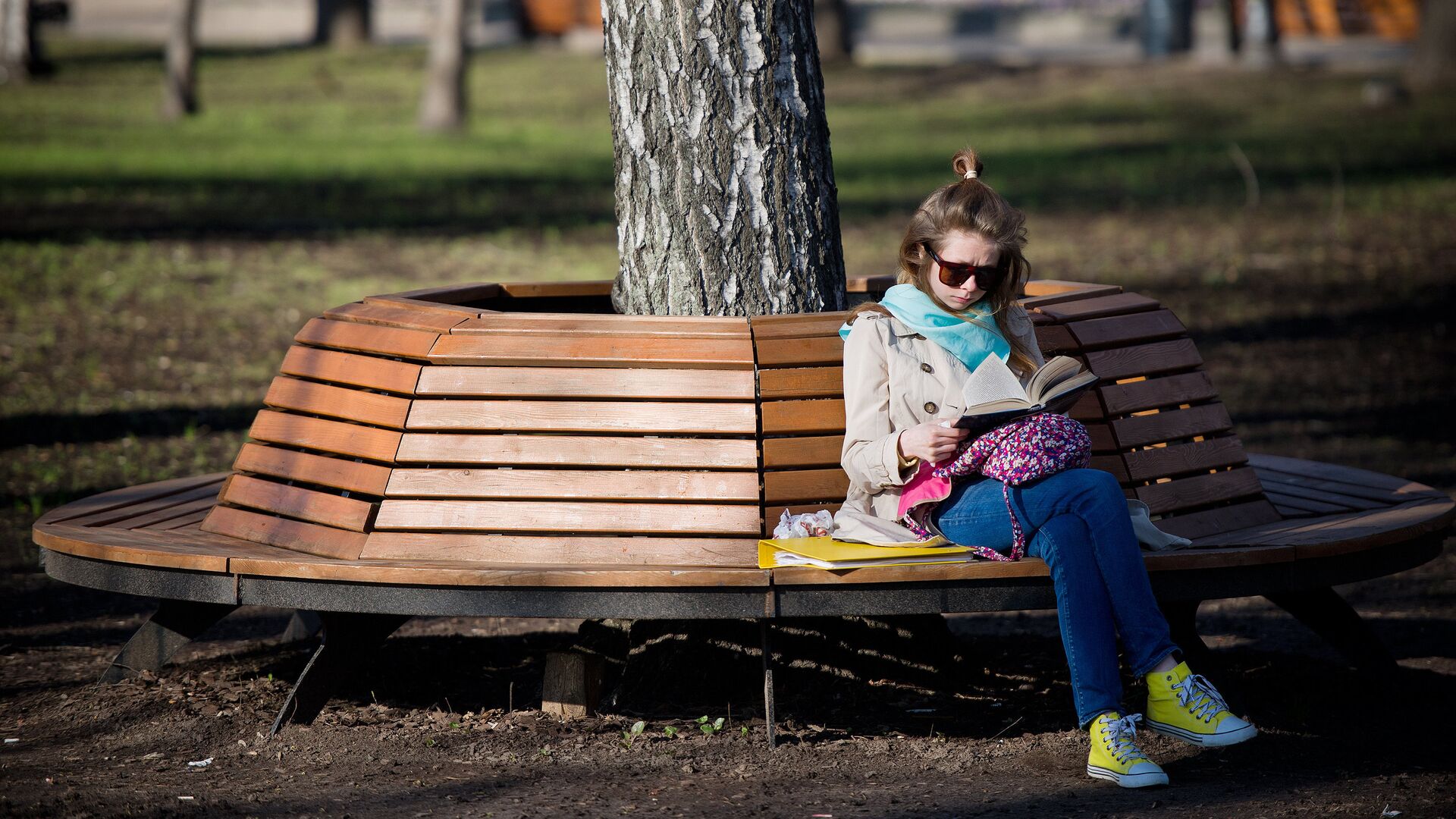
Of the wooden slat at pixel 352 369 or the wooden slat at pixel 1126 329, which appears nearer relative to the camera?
the wooden slat at pixel 352 369

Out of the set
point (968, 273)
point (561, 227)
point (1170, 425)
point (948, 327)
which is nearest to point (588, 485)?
point (948, 327)

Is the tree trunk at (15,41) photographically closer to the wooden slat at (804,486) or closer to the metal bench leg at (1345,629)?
the wooden slat at (804,486)

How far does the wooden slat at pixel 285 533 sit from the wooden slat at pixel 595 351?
0.55m

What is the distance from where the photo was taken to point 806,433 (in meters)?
4.21

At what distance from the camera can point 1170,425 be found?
457 cm

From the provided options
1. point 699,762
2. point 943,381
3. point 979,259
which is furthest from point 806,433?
point 699,762

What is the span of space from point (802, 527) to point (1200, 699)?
3.57ft

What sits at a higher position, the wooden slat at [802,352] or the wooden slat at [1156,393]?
the wooden slat at [802,352]

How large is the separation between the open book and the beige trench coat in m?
0.10

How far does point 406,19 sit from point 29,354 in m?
39.6

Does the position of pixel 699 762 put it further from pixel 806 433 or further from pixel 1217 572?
pixel 1217 572

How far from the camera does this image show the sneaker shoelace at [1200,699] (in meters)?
3.85

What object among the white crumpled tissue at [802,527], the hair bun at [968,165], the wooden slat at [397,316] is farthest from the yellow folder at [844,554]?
the wooden slat at [397,316]

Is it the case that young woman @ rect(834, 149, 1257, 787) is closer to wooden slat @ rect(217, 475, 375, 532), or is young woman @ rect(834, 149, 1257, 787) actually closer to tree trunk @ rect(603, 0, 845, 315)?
tree trunk @ rect(603, 0, 845, 315)
